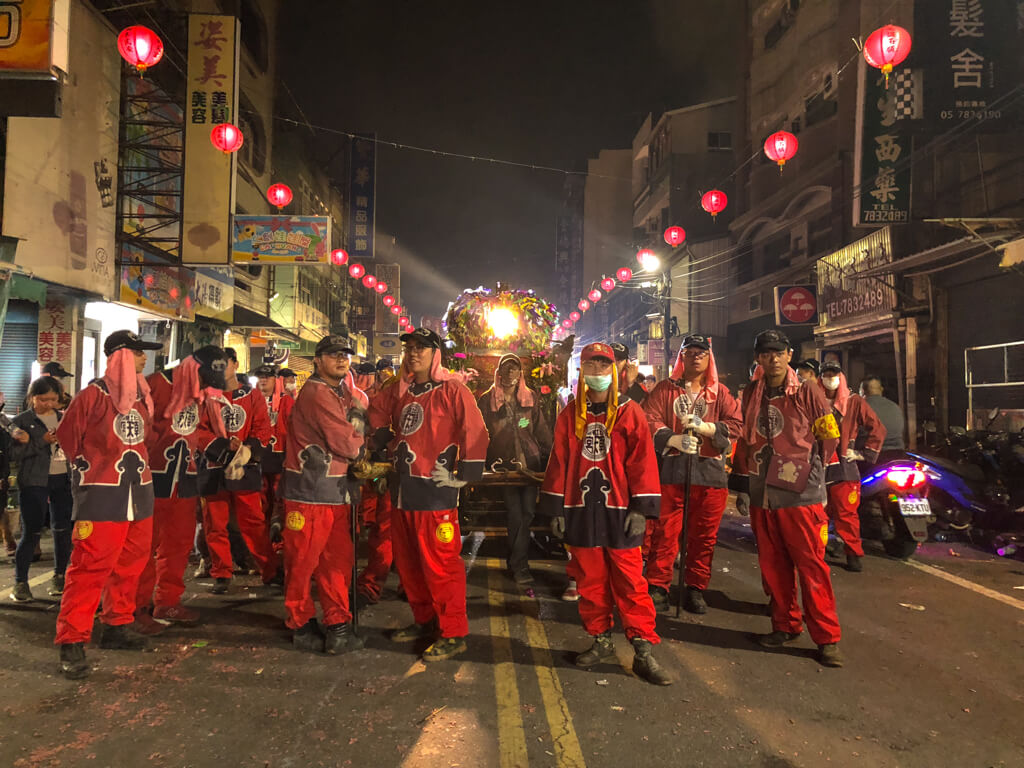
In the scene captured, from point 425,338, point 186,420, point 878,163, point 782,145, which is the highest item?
point 878,163

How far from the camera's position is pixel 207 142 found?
575 inches

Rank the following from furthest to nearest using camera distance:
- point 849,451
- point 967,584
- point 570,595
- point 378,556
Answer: point 849,451
point 967,584
point 570,595
point 378,556

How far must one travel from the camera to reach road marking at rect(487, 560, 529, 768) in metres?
3.35

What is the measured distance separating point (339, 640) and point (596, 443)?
235cm

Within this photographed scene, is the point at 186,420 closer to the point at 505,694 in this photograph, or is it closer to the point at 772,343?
the point at 505,694

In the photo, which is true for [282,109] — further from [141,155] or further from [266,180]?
[141,155]

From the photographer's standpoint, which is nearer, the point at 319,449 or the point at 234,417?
the point at 319,449

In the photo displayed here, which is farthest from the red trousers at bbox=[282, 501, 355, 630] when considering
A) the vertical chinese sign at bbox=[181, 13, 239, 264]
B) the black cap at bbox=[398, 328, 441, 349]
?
the vertical chinese sign at bbox=[181, 13, 239, 264]

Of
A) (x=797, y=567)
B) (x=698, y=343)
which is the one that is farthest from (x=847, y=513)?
(x=698, y=343)

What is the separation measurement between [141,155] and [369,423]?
552 inches

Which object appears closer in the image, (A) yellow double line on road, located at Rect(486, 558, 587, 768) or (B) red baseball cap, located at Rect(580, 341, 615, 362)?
(A) yellow double line on road, located at Rect(486, 558, 587, 768)

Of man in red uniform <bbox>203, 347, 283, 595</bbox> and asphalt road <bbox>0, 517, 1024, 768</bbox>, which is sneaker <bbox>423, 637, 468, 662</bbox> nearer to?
asphalt road <bbox>0, 517, 1024, 768</bbox>

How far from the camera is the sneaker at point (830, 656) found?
449 centimetres

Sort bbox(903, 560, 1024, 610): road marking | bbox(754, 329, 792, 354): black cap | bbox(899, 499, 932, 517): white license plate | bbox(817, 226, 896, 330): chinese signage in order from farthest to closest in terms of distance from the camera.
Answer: bbox(817, 226, 896, 330): chinese signage, bbox(899, 499, 932, 517): white license plate, bbox(903, 560, 1024, 610): road marking, bbox(754, 329, 792, 354): black cap
